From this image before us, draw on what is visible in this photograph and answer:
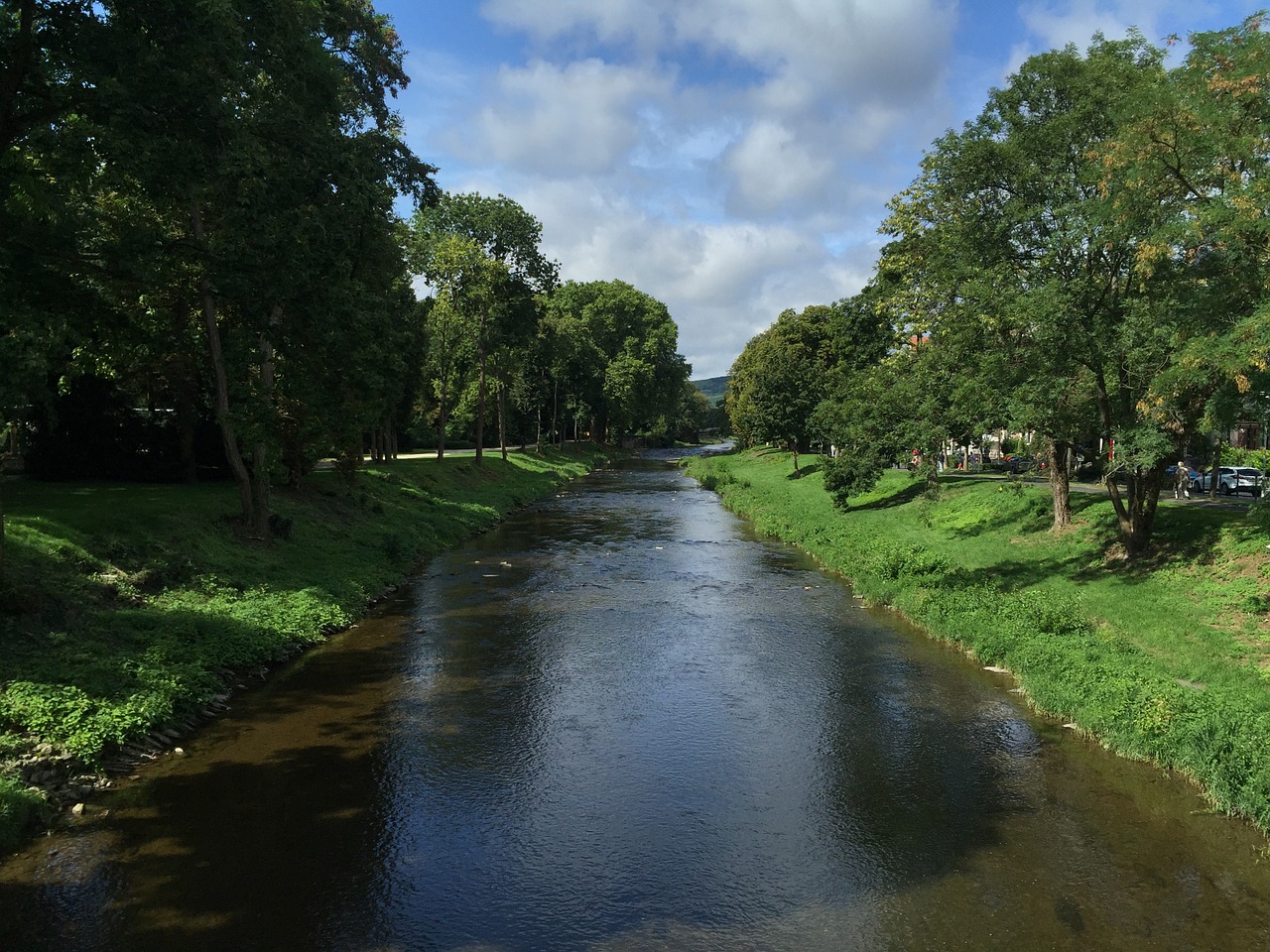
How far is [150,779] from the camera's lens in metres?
11.3

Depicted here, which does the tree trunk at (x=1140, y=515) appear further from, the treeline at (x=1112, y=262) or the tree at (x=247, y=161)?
the tree at (x=247, y=161)

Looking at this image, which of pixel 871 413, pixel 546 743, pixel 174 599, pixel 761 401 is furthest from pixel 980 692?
pixel 761 401

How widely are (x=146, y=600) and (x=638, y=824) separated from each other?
37.6 feet

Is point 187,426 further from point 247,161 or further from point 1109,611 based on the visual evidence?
point 1109,611

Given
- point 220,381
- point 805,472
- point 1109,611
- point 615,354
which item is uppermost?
point 615,354

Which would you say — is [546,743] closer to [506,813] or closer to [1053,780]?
[506,813]

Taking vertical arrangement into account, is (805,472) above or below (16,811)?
above

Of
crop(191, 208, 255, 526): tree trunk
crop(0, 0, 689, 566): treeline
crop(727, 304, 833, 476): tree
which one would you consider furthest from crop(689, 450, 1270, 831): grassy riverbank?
crop(727, 304, 833, 476): tree

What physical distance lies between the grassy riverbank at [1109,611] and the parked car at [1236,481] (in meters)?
6.63

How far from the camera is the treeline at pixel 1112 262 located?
49.4 ft

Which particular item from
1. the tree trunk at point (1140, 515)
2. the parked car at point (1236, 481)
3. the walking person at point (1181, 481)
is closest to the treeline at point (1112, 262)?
the tree trunk at point (1140, 515)

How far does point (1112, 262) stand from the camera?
19891 mm

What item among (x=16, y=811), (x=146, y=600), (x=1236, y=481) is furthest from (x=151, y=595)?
(x=1236, y=481)

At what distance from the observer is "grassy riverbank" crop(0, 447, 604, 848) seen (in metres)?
11.4
